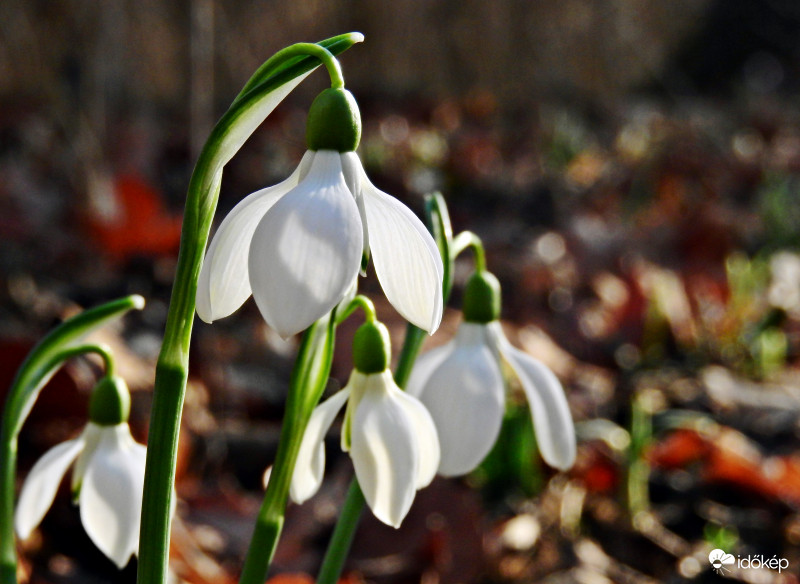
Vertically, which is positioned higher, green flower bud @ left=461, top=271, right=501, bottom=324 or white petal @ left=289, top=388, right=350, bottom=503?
green flower bud @ left=461, top=271, right=501, bottom=324

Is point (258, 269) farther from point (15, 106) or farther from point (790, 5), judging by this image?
point (790, 5)

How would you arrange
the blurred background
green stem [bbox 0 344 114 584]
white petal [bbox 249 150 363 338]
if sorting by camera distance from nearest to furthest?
white petal [bbox 249 150 363 338], green stem [bbox 0 344 114 584], the blurred background

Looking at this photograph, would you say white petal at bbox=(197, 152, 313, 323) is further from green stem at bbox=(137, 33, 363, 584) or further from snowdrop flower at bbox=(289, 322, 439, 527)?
snowdrop flower at bbox=(289, 322, 439, 527)

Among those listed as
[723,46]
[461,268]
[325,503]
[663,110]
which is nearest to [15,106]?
[461,268]

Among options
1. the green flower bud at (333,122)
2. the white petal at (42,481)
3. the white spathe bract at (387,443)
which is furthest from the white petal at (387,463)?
the white petal at (42,481)

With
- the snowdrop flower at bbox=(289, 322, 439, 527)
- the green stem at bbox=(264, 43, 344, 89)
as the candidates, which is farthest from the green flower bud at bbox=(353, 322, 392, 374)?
the green stem at bbox=(264, 43, 344, 89)

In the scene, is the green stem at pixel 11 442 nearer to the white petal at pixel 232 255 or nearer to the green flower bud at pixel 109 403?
the green flower bud at pixel 109 403

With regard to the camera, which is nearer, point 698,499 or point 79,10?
point 698,499

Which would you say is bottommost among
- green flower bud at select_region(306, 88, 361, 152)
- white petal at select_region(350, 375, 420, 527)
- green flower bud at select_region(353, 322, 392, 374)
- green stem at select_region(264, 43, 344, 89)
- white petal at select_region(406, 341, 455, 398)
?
white petal at select_region(406, 341, 455, 398)
